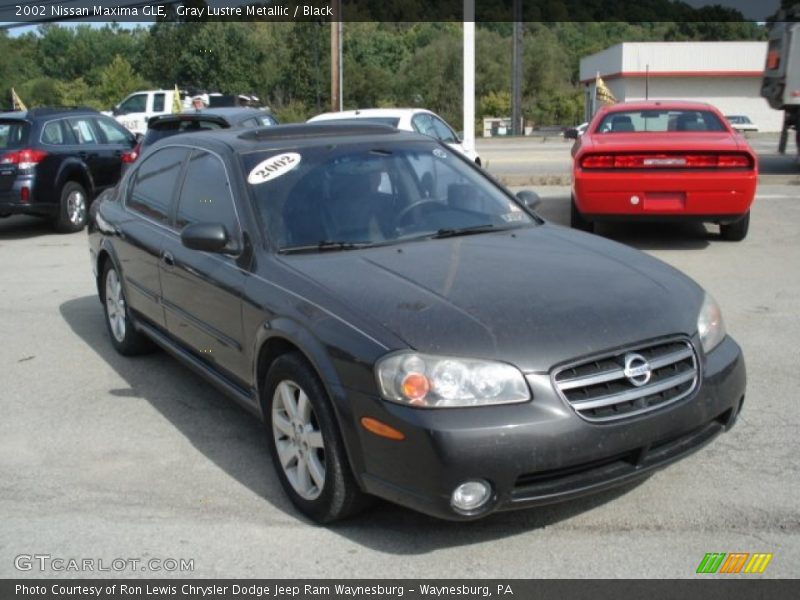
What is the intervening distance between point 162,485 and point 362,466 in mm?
1293

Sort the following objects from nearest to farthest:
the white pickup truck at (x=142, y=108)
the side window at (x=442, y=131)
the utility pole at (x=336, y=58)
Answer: the side window at (x=442, y=131)
the utility pole at (x=336, y=58)
the white pickup truck at (x=142, y=108)

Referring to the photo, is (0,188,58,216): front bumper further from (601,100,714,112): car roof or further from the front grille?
the front grille

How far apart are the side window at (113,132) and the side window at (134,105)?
17.1 meters

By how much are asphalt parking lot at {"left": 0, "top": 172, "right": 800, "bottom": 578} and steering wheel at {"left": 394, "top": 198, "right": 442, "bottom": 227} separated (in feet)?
4.48

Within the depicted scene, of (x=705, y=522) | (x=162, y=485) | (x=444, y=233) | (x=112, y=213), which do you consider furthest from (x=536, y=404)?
(x=112, y=213)

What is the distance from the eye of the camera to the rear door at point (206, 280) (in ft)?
14.3

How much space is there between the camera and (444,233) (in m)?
4.57

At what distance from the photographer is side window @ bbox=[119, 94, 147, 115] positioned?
3005 centimetres

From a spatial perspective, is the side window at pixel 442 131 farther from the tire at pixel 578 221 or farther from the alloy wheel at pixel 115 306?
the alloy wheel at pixel 115 306

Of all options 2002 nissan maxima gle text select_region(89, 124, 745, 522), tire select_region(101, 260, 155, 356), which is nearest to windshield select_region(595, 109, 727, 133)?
2002 nissan maxima gle text select_region(89, 124, 745, 522)

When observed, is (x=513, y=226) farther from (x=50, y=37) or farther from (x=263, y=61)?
(x=50, y=37)

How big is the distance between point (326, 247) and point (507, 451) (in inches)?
60.9

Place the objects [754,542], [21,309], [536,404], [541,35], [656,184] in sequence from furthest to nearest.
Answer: [541,35] → [656,184] → [21,309] → [754,542] → [536,404]

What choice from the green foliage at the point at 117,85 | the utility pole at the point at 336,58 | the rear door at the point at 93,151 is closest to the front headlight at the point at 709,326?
the rear door at the point at 93,151
